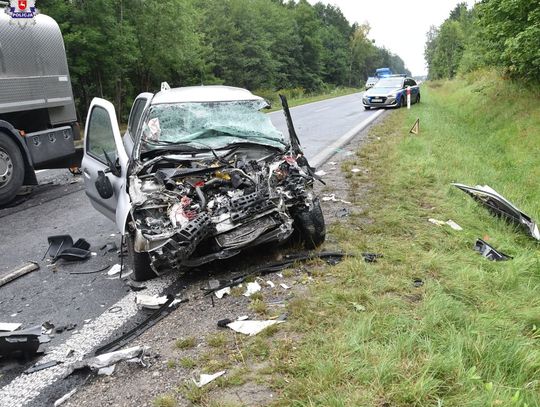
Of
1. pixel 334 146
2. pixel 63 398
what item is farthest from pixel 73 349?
pixel 334 146

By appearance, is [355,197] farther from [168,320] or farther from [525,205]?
[168,320]

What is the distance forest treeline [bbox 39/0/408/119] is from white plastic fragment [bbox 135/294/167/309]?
14603mm

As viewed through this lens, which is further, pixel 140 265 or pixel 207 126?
pixel 207 126

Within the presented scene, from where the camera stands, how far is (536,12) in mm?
10648

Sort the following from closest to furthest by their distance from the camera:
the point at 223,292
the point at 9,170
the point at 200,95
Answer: the point at 223,292, the point at 200,95, the point at 9,170

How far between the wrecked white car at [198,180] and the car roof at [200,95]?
0.04 ft

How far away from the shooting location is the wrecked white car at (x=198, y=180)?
377cm

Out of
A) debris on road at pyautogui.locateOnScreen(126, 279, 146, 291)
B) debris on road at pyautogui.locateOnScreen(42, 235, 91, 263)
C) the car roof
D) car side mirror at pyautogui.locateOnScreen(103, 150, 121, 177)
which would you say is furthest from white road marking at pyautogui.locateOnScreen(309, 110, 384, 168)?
debris on road at pyautogui.locateOnScreen(126, 279, 146, 291)

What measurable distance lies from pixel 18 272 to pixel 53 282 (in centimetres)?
42

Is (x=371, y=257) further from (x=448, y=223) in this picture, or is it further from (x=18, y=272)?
(x=18, y=272)

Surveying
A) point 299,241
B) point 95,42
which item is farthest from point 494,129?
point 95,42

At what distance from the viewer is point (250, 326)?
10.5 feet

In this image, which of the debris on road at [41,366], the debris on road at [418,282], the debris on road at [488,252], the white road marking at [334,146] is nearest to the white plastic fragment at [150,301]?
the debris on road at [41,366]

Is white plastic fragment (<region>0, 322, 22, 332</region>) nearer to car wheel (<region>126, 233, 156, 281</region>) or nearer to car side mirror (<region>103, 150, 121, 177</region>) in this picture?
car wheel (<region>126, 233, 156, 281</region>)
